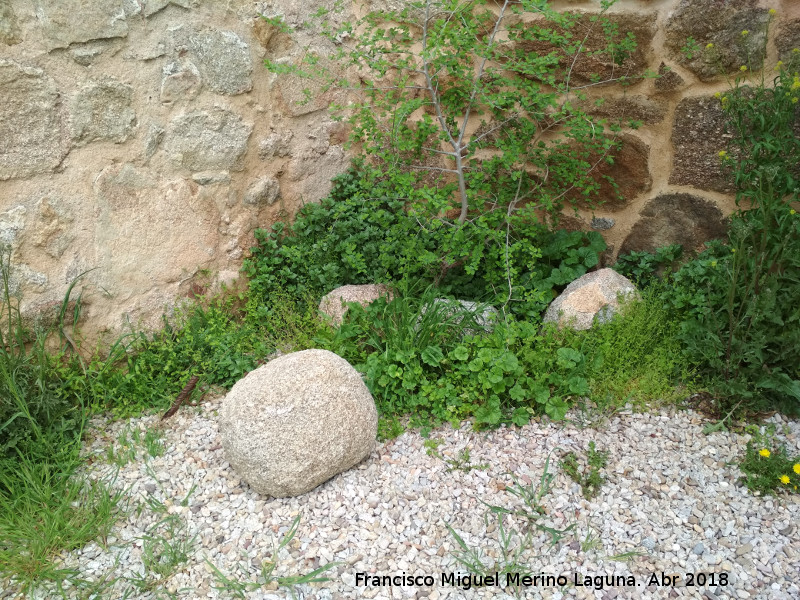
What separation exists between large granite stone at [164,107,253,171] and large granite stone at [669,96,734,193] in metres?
2.16

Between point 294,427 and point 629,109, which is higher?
point 629,109

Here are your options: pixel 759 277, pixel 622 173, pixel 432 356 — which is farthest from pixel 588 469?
pixel 622 173

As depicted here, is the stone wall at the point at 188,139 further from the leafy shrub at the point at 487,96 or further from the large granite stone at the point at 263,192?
the leafy shrub at the point at 487,96

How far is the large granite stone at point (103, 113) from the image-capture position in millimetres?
2766

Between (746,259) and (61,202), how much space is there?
293 cm

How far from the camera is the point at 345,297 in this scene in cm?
332

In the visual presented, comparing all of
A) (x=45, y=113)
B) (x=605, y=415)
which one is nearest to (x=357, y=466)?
(x=605, y=415)

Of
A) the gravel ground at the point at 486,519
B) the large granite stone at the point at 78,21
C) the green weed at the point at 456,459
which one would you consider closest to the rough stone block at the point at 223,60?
the large granite stone at the point at 78,21

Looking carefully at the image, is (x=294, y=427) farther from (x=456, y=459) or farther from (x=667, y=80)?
(x=667, y=80)

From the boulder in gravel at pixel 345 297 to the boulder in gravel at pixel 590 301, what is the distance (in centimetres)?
87

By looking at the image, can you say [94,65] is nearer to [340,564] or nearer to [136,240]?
[136,240]

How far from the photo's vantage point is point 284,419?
2.34 m

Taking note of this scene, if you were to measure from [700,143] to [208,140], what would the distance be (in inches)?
94.7

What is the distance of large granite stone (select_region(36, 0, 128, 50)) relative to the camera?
8.59ft
